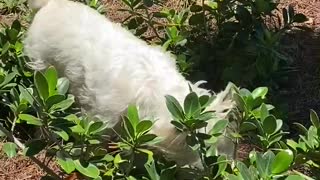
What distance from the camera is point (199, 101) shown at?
2188mm

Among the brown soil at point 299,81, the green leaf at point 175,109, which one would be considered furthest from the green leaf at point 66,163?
the brown soil at point 299,81

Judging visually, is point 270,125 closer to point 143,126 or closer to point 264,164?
point 264,164

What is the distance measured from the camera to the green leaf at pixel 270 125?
2.16 metres

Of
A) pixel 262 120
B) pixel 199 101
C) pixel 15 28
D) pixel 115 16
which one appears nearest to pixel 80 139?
pixel 199 101

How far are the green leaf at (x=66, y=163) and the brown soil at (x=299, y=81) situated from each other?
38.0 inches

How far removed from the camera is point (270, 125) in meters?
2.19

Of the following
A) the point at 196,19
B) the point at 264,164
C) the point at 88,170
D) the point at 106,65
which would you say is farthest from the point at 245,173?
the point at 196,19

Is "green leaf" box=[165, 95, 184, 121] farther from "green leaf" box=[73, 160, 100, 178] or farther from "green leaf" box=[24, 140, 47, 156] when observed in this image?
"green leaf" box=[24, 140, 47, 156]

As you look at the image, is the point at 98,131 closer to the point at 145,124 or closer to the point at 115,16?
the point at 145,124

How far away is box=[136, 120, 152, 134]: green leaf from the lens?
86.7 inches

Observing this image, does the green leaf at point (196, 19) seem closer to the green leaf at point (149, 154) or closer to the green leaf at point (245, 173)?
the green leaf at point (149, 154)

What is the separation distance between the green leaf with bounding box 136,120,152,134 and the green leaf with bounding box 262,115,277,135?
38 cm

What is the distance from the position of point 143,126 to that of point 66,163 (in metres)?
0.28


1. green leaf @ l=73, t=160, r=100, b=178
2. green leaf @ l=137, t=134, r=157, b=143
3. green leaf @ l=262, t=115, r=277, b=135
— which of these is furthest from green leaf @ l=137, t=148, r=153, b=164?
green leaf @ l=262, t=115, r=277, b=135
